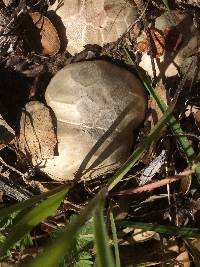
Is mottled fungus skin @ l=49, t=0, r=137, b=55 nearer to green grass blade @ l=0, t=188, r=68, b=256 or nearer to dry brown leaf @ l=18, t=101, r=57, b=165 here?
dry brown leaf @ l=18, t=101, r=57, b=165

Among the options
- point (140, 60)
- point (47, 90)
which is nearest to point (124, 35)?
point (140, 60)

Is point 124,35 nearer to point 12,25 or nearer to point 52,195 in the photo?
point 12,25

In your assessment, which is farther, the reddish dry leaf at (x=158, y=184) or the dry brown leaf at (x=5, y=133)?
the dry brown leaf at (x=5, y=133)

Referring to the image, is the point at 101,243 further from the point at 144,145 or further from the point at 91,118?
the point at 91,118

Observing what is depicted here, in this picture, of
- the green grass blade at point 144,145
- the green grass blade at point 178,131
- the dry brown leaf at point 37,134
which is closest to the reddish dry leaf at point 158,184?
the green grass blade at point 178,131

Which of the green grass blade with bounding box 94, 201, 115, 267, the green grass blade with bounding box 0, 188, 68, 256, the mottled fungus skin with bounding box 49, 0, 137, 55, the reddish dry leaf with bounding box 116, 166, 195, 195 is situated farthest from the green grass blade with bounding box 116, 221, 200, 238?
the mottled fungus skin with bounding box 49, 0, 137, 55

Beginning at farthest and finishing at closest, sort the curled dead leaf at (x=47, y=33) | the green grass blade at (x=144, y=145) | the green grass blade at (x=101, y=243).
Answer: the curled dead leaf at (x=47, y=33), the green grass blade at (x=144, y=145), the green grass blade at (x=101, y=243)

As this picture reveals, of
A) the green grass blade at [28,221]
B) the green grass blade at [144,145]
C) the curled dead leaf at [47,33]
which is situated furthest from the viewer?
the curled dead leaf at [47,33]

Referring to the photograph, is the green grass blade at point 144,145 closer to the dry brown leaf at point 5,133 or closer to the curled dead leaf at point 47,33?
the dry brown leaf at point 5,133
